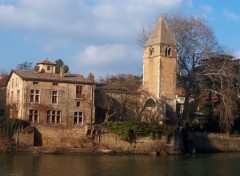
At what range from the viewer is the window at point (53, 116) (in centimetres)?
5334

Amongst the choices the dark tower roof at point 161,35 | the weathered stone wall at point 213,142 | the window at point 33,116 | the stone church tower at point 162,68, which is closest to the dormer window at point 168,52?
the stone church tower at point 162,68

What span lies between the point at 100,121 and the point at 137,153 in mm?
7855

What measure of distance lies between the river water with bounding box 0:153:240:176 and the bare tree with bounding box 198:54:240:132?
10969mm

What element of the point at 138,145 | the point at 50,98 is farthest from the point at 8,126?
the point at 138,145

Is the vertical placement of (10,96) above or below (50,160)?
above

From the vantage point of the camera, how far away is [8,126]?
4794 cm

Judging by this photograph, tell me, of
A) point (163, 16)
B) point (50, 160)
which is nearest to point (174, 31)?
point (163, 16)

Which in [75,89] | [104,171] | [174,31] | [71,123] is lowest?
A: [104,171]

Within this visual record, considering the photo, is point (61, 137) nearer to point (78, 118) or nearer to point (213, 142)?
point (78, 118)

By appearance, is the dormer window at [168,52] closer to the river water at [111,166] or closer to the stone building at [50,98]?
the stone building at [50,98]

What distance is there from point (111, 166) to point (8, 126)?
13.9m

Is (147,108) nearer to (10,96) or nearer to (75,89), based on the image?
(75,89)

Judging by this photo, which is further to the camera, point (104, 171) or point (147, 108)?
point (147, 108)

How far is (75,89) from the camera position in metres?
55.1
